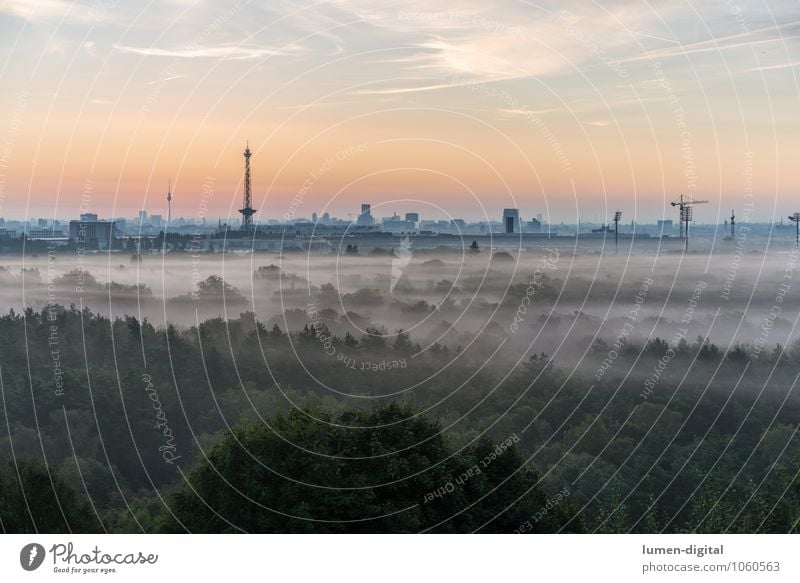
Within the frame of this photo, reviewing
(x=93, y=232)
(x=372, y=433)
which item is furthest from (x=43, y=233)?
(x=372, y=433)

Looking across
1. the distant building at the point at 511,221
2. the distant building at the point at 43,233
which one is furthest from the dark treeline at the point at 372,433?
the distant building at the point at 511,221

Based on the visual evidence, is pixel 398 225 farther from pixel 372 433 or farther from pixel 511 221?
pixel 372 433

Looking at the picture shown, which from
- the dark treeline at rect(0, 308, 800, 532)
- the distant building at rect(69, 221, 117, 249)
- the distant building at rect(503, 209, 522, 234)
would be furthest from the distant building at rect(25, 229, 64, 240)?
the distant building at rect(503, 209, 522, 234)

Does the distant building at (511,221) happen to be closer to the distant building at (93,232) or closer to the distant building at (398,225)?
the distant building at (398,225)

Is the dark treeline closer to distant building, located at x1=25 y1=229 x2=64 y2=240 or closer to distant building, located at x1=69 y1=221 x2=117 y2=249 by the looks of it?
distant building, located at x1=25 y1=229 x2=64 y2=240

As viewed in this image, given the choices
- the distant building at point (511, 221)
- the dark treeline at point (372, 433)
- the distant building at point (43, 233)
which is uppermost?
the distant building at point (511, 221)
